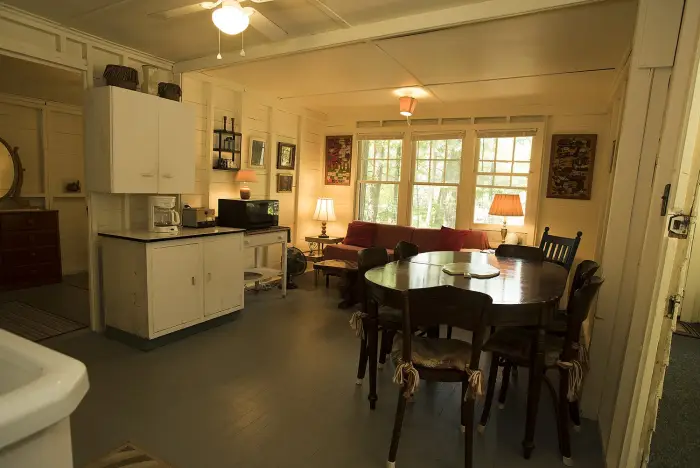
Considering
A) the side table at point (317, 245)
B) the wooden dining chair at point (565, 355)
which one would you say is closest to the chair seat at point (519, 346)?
the wooden dining chair at point (565, 355)

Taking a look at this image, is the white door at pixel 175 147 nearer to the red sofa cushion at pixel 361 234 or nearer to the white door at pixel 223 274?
the white door at pixel 223 274

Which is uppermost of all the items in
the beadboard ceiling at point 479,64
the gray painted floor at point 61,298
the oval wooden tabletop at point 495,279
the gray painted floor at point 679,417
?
the beadboard ceiling at point 479,64

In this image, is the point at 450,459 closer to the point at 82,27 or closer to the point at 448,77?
the point at 448,77

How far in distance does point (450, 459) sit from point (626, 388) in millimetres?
910

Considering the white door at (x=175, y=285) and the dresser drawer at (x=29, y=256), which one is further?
the dresser drawer at (x=29, y=256)

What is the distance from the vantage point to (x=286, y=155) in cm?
578

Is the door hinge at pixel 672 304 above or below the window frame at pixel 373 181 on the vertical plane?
below

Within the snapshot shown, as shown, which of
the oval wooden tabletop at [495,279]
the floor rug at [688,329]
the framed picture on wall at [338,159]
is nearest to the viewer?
the oval wooden tabletop at [495,279]

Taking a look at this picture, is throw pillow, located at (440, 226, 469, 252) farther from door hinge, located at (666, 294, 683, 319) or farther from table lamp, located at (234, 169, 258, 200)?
door hinge, located at (666, 294, 683, 319)

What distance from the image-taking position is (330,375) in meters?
2.92

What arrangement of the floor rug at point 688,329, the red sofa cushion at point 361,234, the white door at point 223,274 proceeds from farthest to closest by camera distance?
the red sofa cushion at point 361,234, the floor rug at point 688,329, the white door at point 223,274

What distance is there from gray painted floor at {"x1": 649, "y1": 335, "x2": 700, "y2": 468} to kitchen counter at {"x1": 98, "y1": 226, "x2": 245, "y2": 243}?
3.46 metres

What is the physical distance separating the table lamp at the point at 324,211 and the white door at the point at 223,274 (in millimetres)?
2276

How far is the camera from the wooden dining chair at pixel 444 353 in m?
1.83
